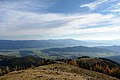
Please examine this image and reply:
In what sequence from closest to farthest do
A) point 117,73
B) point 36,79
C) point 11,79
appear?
1. point 36,79
2. point 11,79
3. point 117,73

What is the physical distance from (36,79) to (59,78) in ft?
16.2

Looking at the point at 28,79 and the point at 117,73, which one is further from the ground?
the point at 28,79

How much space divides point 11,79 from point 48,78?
872 centimetres

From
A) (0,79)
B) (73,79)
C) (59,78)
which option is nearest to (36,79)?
(59,78)

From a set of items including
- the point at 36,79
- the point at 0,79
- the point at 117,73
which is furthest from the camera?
the point at 117,73

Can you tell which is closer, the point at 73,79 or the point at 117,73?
the point at 73,79

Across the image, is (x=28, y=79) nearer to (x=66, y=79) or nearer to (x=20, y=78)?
(x=20, y=78)

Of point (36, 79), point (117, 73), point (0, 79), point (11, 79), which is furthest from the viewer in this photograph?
point (117, 73)

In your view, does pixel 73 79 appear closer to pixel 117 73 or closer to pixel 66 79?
pixel 66 79

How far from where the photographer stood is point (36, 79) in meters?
46.5

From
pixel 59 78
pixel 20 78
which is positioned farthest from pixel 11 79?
pixel 59 78

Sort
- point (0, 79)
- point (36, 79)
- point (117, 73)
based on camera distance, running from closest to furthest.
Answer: point (36, 79)
point (0, 79)
point (117, 73)

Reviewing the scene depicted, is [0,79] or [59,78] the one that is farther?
[0,79]

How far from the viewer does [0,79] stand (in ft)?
175
